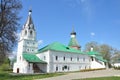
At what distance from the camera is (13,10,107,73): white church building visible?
50.7 metres

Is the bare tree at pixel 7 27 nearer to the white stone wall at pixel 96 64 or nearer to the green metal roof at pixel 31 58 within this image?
the green metal roof at pixel 31 58

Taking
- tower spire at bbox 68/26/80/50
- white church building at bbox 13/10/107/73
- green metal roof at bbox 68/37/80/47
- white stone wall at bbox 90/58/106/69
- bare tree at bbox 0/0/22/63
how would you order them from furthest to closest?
green metal roof at bbox 68/37/80/47
tower spire at bbox 68/26/80/50
white stone wall at bbox 90/58/106/69
white church building at bbox 13/10/107/73
bare tree at bbox 0/0/22/63

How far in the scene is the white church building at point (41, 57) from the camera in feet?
166

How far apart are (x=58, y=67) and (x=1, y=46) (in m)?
27.5

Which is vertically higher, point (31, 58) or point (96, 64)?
point (31, 58)

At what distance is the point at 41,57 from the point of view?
2101 inches

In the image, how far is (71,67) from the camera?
187 ft

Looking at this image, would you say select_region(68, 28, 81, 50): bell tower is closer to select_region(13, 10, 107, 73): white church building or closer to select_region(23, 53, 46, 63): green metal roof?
select_region(13, 10, 107, 73): white church building

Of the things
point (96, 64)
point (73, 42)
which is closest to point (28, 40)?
point (73, 42)

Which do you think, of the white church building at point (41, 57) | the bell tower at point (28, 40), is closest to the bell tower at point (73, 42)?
the white church building at point (41, 57)

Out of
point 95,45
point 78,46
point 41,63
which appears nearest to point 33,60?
point 41,63

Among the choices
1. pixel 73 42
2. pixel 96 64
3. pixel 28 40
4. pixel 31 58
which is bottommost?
pixel 96 64

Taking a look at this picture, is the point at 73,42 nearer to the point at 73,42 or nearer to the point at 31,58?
the point at 73,42

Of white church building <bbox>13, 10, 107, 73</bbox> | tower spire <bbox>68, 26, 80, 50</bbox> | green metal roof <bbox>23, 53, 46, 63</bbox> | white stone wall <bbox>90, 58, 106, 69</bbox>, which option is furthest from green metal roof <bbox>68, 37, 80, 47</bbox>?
green metal roof <bbox>23, 53, 46, 63</bbox>
